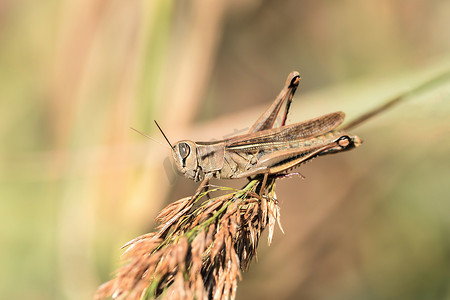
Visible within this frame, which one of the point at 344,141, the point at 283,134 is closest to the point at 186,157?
the point at 283,134

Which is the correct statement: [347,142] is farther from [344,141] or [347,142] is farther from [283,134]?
[283,134]

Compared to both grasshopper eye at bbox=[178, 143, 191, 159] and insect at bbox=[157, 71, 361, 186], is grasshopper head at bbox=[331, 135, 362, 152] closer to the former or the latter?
insect at bbox=[157, 71, 361, 186]

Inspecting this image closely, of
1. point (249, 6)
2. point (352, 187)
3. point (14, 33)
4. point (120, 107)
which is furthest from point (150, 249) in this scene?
point (14, 33)

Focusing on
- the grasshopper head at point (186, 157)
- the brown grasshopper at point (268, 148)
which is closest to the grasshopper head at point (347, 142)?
the brown grasshopper at point (268, 148)

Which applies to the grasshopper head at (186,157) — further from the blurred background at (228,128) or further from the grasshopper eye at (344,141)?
A: the grasshopper eye at (344,141)

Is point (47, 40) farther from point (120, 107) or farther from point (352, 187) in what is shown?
point (352, 187)

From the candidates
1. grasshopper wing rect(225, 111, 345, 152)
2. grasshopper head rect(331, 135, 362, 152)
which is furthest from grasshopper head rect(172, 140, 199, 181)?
grasshopper head rect(331, 135, 362, 152)
